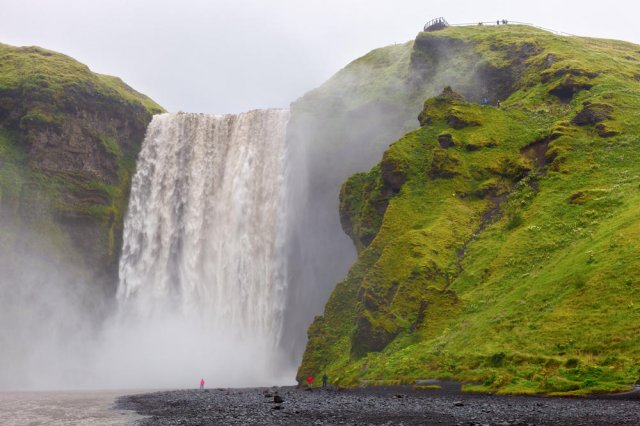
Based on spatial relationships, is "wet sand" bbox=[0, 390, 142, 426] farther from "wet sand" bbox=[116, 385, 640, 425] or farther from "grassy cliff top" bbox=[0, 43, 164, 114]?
"grassy cliff top" bbox=[0, 43, 164, 114]

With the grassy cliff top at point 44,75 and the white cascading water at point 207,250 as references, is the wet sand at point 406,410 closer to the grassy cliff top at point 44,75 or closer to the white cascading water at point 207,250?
the white cascading water at point 207,250

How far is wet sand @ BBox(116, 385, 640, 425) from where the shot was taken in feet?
62.2

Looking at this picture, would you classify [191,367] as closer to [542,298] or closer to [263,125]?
[263,125]

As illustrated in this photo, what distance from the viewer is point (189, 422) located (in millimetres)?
22625

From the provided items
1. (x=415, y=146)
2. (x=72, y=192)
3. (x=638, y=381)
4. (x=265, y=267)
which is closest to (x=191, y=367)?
(x=265, y=267)

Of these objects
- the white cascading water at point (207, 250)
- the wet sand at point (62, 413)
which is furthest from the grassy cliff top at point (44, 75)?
the wet sand at point (62, 413)

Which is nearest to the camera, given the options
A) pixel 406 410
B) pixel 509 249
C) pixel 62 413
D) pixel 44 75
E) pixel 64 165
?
pixel 406 410

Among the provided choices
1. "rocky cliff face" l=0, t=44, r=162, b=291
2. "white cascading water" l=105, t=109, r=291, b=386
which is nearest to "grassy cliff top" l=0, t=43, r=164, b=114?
"rocky cliff face" l=0, t=44, r=162, b=291

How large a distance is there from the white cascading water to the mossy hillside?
50.8 ft

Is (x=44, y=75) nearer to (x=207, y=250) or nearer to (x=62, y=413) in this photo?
(x=207, y=250)

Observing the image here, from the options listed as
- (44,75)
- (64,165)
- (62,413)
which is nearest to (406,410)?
(62,413)

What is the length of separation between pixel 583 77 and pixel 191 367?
173ft

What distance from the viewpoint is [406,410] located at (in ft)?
77.3

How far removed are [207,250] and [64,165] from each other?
2222 centimetres
